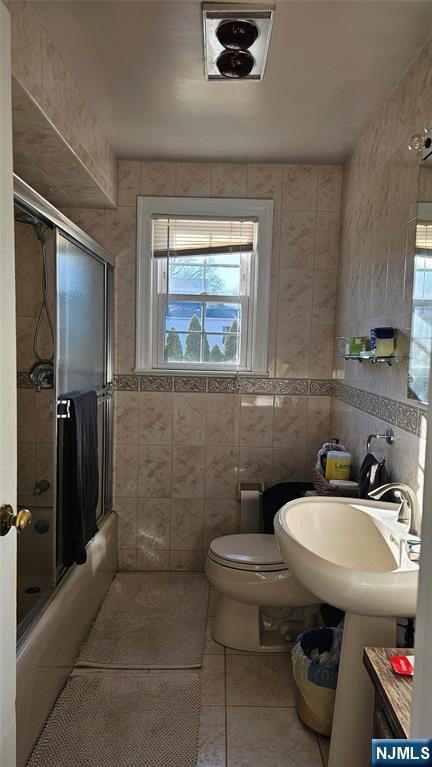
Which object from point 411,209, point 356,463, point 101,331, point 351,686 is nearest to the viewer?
point 351,686

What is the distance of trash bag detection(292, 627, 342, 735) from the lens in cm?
175

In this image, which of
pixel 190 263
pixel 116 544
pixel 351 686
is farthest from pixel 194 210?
pixel 351 686

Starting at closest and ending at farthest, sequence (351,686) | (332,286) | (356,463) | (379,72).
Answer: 1. (351,686)
2. (379,72)
3. (356,463)
4. (332,286)

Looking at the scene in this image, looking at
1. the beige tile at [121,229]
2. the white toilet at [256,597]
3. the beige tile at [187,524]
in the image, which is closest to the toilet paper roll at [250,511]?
the beige tile at [187,524]

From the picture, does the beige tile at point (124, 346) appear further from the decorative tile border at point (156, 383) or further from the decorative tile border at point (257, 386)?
the decorative tile border at point (257, 386)

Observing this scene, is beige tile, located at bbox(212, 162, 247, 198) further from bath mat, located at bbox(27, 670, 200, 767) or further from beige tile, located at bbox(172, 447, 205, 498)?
bath mat, located at bbox(27, 670, 200, 767)

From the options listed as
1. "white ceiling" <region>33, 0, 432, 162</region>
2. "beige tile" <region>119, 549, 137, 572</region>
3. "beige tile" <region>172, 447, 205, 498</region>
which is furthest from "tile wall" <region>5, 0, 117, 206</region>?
"beige tile" <region>119, 549, 137, 572</region>

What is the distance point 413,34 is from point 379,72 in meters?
0.24

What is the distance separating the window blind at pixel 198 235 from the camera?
2975mm

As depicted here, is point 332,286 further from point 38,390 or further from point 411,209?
point 38,390

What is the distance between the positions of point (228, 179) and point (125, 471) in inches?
70.0

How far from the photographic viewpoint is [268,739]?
180 cm

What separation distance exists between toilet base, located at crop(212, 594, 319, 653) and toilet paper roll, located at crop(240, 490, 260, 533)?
1.95 feet

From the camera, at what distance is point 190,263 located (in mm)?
3006
